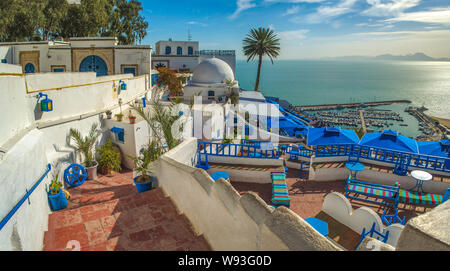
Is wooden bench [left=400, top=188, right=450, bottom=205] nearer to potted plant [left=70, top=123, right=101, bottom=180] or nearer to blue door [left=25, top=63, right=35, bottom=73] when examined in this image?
potted plant [left=70, top=123, right=101, bottom=180]

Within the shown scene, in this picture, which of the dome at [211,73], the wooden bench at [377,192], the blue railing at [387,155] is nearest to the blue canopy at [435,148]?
the blue railing at [387,155]

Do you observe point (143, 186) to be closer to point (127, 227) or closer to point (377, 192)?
point (127, 227)

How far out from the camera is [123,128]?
11.7m

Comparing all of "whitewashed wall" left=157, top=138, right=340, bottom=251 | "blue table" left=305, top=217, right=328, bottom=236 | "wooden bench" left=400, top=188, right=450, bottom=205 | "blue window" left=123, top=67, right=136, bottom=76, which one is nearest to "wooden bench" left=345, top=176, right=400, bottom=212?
"wooden bench" left=400, top=188, right=450, bottom=205

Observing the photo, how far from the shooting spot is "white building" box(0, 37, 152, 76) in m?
21.2

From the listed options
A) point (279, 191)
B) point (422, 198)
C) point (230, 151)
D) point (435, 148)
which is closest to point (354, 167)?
point (422, 198)

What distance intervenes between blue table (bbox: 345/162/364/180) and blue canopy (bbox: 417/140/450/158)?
3.39 m

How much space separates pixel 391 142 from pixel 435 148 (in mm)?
2602

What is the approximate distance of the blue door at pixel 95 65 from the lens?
2205 cm

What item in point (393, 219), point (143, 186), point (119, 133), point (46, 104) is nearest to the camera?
point (143, 186)

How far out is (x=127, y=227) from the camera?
523 cm
